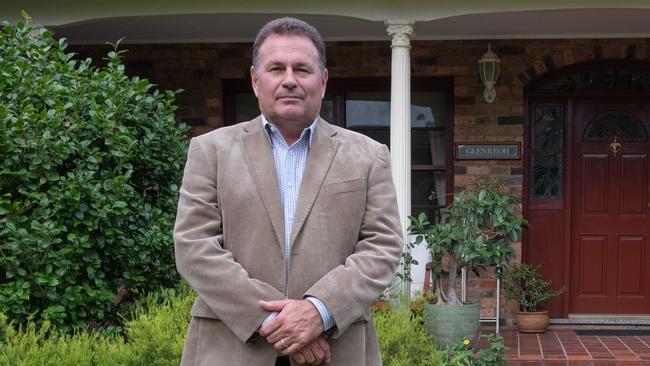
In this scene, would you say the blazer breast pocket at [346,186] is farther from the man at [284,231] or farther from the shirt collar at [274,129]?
the shirt collar at [274,129]

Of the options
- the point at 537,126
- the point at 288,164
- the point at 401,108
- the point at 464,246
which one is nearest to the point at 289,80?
the point at 288,164

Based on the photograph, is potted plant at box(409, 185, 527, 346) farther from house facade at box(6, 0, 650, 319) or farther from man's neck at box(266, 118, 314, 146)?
man's neck at box(266, 118, 314, 146)

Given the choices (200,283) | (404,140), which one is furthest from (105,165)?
(404,140)

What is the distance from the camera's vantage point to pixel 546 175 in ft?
23.2

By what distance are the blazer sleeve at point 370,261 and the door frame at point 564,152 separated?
521cm

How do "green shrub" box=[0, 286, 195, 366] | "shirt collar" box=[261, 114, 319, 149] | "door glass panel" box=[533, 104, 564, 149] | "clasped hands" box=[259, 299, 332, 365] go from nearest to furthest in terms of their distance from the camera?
"clasped hands" box=[259, 299, 332, 365] < "shirt collar" box=[261, 114, 319, 149] < "green shrub" box=[0, 286, 195, 366] < "door glass panel" box=[533, 104, 564, 149]

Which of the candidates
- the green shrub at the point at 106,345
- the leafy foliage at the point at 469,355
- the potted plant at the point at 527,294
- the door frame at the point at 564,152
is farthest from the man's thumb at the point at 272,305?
the door frame at the point at 564,152

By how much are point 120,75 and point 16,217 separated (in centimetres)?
107

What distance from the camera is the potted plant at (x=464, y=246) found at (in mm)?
5156

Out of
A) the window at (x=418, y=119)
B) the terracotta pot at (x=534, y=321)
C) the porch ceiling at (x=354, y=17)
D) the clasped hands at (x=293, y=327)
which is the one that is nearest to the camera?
the clasped hands at (x=293, y=327)

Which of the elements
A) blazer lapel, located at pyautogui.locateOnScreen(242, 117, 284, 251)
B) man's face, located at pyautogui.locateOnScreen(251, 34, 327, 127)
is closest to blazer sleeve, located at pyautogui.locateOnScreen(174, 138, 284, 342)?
blazer lapel, located at pyautogui.locateOnScreen(242, 117, 284, 251)

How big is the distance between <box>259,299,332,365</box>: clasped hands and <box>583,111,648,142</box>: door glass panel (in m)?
5.78

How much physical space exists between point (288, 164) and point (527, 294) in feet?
16.8

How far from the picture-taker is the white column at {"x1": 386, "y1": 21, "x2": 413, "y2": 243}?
5.79m
